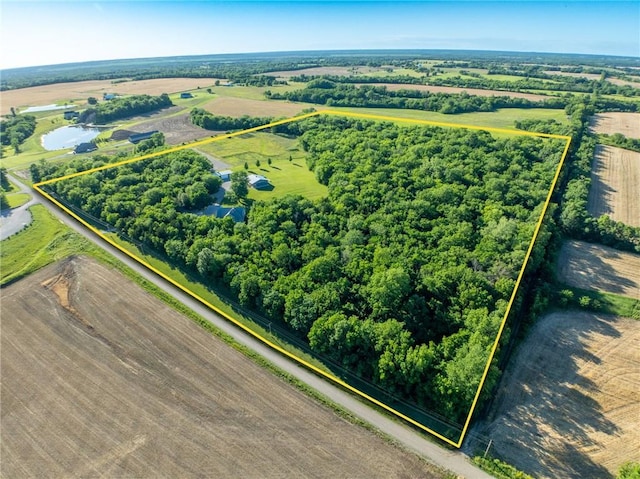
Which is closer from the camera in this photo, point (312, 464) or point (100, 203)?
point (312, 464)

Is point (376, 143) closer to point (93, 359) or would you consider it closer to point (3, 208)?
point (93, 359)

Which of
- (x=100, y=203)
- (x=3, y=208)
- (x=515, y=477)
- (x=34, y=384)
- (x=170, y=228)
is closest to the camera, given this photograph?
(x=515, y=477)

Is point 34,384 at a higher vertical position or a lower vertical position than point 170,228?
lower

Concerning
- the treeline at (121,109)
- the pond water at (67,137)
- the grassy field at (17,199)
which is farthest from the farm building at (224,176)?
the treeline at (121,109)

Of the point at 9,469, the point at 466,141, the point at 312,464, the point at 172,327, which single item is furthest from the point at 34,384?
the point at 466,141

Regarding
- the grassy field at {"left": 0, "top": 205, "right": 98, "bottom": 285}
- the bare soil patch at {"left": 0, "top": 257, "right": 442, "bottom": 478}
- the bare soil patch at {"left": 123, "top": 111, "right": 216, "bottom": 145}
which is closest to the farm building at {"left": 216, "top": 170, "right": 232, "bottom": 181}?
the grassy field at {"left": 0, "top": 205, "right": 98, "bottom": 285}

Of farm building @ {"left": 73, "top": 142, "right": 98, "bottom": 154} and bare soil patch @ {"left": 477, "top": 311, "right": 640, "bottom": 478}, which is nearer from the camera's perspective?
bare soil patch @ {"left": 477, "top": 311, "right": 640, "bottom": 478}

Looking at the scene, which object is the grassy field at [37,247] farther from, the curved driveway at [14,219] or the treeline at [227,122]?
the treeline at [227,122]

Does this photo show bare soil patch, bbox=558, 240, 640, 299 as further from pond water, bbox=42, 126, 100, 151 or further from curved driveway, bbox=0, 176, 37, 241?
pond water, bbox=42, 126, 100, 151
